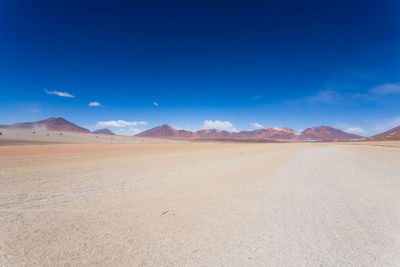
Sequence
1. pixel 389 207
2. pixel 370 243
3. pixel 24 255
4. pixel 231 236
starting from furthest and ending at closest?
pixel 389 207, pixel 231 236, pixel 370 243, pixel 24 255

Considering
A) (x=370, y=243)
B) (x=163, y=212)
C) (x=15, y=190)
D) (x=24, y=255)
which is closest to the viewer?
A: (x=24, y=255)

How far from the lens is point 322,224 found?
3.34 metres

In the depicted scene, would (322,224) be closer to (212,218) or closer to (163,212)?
(212,218)

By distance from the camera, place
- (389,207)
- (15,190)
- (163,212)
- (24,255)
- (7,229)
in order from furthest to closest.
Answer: (15,190) < (389,207) < (163,212) < (7,229) < (24,255)

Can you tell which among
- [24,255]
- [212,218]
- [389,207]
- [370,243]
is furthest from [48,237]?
[389,207]

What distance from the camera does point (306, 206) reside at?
4227mm

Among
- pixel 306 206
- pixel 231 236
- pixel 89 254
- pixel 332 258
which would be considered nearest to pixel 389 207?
pixel 306 206

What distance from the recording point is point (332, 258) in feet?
7.88

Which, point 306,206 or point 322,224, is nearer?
point 322,224

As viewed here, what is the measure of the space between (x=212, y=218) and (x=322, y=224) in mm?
2098

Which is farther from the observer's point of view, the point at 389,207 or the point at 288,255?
the point at 389,207

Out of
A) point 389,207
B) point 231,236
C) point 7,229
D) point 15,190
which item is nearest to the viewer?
point 231,236

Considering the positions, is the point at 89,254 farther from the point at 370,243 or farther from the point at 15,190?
the point at 15,190

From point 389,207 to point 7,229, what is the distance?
7998mm
